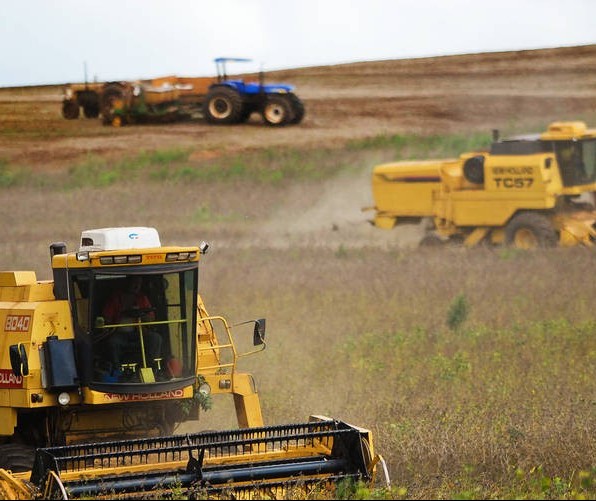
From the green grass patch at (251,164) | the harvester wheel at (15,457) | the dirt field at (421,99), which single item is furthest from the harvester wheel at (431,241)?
the harvester wheel at (15,457)

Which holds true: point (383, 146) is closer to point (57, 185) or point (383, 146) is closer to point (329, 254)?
point (329, 254)

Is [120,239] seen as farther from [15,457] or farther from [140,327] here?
[15,457]

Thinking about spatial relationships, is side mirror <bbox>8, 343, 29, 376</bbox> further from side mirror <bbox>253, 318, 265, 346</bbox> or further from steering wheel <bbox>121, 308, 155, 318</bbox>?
side mirror <bbox>253, 318, 265, 346</bbox>

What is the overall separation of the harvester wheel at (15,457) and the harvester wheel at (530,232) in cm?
1713

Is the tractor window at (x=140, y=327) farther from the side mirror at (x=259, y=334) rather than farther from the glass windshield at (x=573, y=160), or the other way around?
the glass windshield at (x=573, y=160)

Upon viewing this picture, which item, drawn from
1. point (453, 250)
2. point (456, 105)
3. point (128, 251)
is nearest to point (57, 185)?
point (453, 250)

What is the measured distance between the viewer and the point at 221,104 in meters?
→ 25.9

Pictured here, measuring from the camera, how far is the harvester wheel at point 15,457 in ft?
34.3

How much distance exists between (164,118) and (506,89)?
316 inches

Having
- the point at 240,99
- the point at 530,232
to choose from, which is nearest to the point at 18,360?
the point at 240,99

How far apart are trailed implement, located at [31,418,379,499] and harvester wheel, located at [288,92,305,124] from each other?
1719cm

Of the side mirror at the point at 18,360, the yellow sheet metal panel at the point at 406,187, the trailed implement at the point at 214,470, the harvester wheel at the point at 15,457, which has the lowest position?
the yellow sheet metal panel at the point at 406,187

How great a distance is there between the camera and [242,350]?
1753 centimetres

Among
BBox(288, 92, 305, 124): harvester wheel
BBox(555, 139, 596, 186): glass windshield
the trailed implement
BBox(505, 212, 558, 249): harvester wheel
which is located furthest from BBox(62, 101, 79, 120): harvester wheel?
the trailed implement
